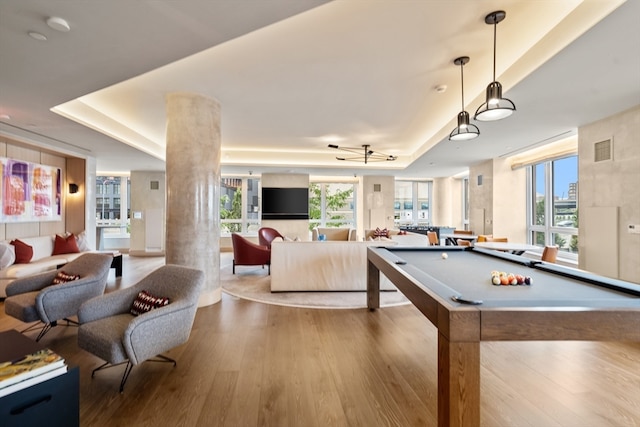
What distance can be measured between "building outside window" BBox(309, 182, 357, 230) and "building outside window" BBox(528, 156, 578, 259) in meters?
5.74

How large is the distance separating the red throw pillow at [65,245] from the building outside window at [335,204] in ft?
23.5

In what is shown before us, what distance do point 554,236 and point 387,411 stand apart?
22.5ft

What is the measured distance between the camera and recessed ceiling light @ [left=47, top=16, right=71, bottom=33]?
208 cm

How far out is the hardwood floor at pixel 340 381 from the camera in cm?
195

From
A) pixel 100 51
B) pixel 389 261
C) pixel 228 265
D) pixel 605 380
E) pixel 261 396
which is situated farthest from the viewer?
pixel 228 265

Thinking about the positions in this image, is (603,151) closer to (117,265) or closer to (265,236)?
(265,236)

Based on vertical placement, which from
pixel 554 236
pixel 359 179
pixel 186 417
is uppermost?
pixel 359 179

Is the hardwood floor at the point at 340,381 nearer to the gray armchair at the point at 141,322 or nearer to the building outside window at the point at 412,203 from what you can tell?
the gray armchair at the point at 141,322

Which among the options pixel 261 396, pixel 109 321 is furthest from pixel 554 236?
pixel 109 321

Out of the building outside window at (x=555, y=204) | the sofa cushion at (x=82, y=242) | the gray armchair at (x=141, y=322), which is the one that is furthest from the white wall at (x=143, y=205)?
the building outside window at (x=555, y=204)

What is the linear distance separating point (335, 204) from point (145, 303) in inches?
360

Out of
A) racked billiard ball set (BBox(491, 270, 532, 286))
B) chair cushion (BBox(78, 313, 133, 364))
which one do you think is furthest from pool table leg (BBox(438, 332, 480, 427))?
chair cushion (BBox(78, 313, 133, 364))

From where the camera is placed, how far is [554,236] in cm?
672

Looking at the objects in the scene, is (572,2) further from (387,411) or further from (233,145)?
(233,145)
